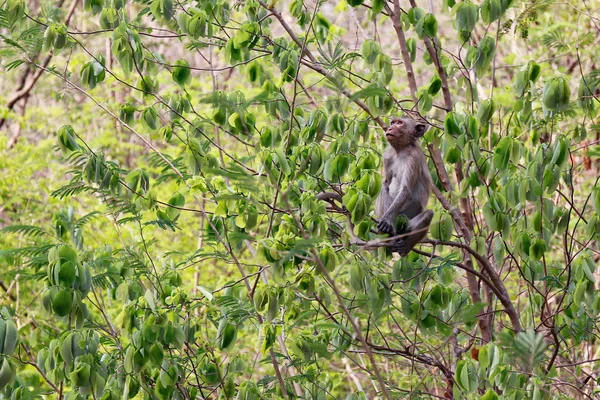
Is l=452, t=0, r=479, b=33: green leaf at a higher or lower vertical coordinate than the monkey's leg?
higher

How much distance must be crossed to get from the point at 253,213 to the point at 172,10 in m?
1.45

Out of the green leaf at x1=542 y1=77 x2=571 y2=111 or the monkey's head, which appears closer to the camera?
the green leaf at x1=542 y1=77 x2=571 y2=111

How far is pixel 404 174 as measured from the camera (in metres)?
5.64

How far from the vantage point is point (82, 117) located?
43.4 ft

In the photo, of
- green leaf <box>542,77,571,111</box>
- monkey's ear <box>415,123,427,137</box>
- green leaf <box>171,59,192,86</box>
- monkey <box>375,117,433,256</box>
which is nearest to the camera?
green leaf <box>542,77,571,111</box>

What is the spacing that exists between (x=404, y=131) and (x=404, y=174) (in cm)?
31

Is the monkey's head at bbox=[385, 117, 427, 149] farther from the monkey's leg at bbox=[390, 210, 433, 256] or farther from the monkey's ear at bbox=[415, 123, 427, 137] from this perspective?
the monkey's leg at bbox=[390, 210, 433, 256]

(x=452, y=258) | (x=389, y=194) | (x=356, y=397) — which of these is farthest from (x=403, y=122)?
Answer: (x=356, y=397)

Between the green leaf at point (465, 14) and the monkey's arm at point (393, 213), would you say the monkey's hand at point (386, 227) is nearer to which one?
the monkey's arm at point (393, 213)

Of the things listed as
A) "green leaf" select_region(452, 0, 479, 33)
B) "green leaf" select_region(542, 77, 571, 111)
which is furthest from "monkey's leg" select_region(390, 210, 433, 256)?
"green leaf" select_region(452, 0, 479, 33)

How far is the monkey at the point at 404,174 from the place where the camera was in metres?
5.33

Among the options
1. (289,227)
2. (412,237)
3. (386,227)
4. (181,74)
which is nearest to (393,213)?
(386,227)

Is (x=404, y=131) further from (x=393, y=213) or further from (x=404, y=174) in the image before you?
(x=393, y=213)

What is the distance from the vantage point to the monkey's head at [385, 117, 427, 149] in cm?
534
